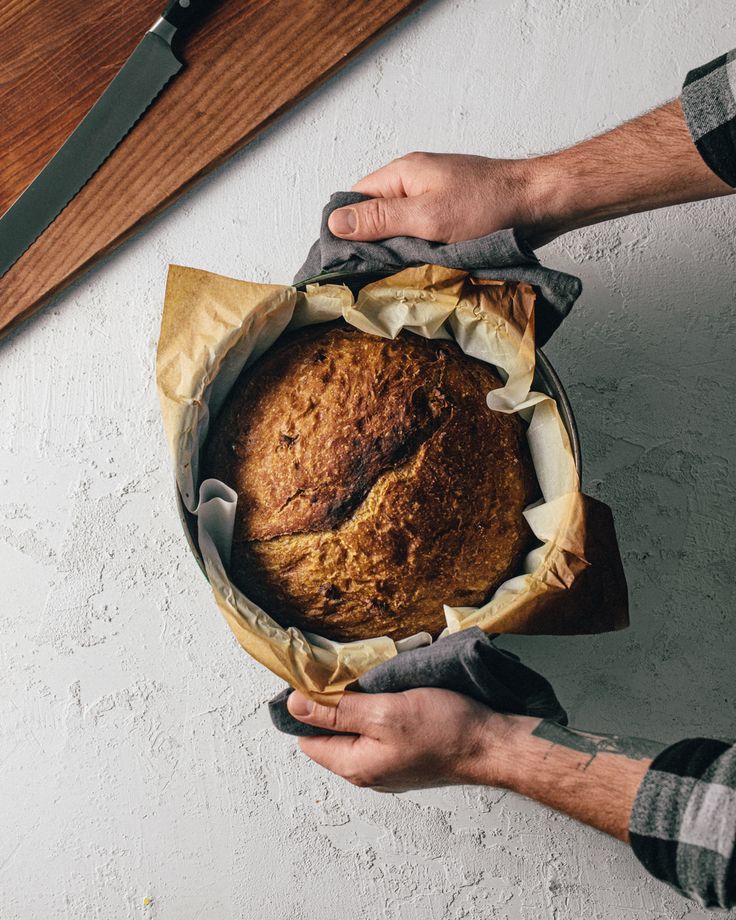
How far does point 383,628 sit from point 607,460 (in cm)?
40

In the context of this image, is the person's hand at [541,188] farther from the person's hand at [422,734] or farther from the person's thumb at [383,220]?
the person's hand at [422,734]

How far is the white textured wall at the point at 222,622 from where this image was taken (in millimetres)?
1121

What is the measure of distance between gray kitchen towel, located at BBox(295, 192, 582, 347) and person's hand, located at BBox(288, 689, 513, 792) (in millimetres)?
402

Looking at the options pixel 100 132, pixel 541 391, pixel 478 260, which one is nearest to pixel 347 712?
pixel 541 391

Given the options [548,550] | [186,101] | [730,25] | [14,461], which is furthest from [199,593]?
[730,25]

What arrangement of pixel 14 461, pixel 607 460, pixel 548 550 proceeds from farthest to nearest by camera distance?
1. pixel 14 461
2. pixel 607 460
3. pixel 548 550

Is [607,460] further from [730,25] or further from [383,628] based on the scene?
[730,25]

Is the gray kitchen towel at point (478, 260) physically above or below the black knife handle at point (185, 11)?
below

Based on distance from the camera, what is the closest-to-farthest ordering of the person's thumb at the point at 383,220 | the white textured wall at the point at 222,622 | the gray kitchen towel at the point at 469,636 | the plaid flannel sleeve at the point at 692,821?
the plaid flannel sleeve at the point at 692,821, the gray kitchen towel at the point at 469,636, the person's thumb at the point at 383,220, the white textured wall at the point at 222,622

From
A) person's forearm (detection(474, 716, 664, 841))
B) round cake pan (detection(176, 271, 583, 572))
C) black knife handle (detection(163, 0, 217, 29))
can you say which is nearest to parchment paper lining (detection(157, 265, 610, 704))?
round cake pan (detection(176, 271, 583, 572))

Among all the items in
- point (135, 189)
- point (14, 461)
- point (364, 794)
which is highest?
point (135, 189)

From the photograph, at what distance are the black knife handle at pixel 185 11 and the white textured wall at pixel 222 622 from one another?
183 mm

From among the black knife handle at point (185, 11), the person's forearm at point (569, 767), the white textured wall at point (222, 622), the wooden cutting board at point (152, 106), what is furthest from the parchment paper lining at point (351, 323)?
the black knife handle at point (185, 11)

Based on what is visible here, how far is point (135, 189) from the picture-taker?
1.22 m
